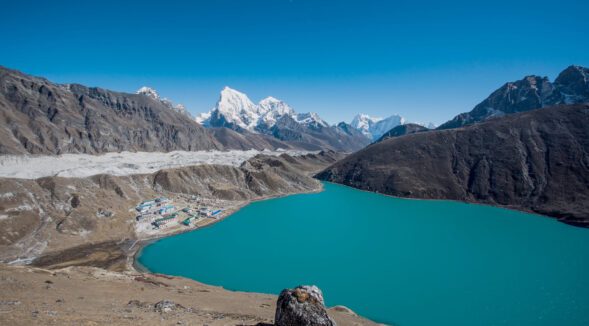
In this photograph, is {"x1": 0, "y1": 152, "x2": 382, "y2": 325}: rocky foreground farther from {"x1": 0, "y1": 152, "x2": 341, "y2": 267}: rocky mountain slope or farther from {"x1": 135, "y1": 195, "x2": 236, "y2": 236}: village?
{"x1": 135, "y1": 195, "x2": 236, "y2": 236}: village

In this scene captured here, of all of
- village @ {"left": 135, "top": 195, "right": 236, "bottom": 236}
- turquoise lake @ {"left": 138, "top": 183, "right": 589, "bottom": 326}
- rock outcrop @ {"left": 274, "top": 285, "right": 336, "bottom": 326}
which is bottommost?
turquoise lake @ {"left": 138, "top": 183, "right": 589, "bottom": 326}

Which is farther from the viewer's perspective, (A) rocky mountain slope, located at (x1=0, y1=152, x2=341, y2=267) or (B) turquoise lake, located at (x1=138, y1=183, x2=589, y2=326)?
(A) rocky mountain slope, located at (x1=0, y1=152, x2=341, y2=267)

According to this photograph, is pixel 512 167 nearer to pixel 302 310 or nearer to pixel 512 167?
pixel 512 167

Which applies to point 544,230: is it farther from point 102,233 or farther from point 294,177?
point 102,233

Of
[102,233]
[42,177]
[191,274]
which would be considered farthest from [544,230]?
[42,177]

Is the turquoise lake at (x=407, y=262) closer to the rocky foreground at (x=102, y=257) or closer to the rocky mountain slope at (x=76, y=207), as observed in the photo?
the rocky foreground at (x=102, y=257)

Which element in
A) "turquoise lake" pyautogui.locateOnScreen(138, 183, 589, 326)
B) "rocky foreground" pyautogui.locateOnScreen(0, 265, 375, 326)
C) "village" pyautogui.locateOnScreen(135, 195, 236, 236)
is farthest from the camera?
"village" pyautogui.locateOnScreen(135, 195, 236, 236)

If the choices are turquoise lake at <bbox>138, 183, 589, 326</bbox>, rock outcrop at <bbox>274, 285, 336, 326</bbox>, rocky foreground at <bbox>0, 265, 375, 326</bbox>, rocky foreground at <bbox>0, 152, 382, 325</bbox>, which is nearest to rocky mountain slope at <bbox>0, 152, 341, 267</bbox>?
rocky foreground at <bbox>0, 152, 382, 325</bbox>
